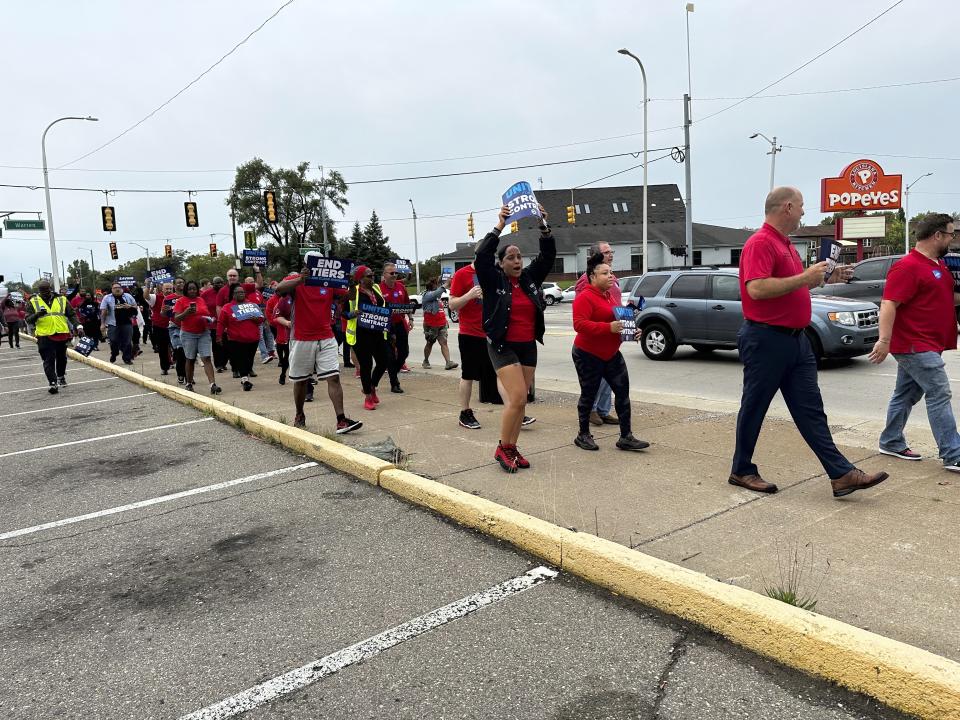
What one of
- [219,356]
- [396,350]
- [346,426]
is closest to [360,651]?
[346,426]

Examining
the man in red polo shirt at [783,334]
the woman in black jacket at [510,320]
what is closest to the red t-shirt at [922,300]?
the man in red polo shirt at [783,334]

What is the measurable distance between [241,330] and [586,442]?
651 centimetres

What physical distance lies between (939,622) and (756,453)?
9.10ft

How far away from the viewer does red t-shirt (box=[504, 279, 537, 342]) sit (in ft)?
18.1

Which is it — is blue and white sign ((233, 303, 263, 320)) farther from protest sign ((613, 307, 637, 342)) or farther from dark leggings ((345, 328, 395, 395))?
protest sign ((613, 307, 637, 342))

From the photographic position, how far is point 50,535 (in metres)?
4.60

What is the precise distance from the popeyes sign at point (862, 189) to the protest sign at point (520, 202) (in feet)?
110

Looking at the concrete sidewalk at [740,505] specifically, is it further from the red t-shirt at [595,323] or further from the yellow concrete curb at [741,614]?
the red t-shirt at [595,323]

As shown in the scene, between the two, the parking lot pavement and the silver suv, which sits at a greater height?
the silver suv

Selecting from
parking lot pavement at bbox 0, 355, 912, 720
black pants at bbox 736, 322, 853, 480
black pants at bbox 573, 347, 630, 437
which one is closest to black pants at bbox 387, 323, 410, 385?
black pants at bbox 573, 347, 630, 437

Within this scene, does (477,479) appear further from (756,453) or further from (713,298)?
(713,298)

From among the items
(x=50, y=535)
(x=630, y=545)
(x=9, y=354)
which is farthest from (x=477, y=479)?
(x=9, y=354)

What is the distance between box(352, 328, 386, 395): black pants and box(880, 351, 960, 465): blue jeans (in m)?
5.52

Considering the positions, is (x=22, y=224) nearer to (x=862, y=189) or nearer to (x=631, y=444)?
(x=631, y=444)
